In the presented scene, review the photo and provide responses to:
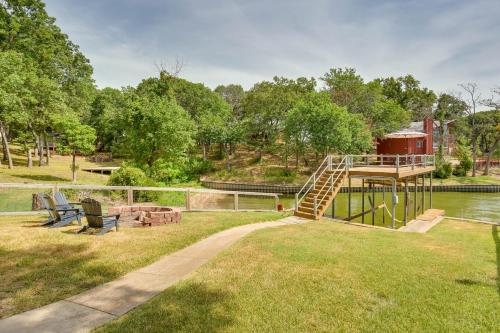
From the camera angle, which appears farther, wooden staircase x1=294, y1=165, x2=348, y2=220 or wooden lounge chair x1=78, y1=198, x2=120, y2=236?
wooden staircase x1=294, y1=165, x2=348, y2=220

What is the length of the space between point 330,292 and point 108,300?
3.91m

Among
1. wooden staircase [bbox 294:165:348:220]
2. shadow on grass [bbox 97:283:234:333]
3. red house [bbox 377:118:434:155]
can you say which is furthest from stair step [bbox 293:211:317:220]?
red house [bbox 377:118:434:155]

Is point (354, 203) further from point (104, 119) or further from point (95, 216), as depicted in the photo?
point (104, 119)

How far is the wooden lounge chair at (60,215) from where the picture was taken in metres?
9.88

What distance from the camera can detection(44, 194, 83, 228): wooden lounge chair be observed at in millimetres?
9883

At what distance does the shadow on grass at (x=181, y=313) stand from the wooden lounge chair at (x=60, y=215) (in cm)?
605

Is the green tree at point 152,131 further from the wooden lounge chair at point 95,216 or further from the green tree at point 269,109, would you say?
the wooden lounge chair at point 95,216

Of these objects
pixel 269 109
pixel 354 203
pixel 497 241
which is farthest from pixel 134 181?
pixel 269 109

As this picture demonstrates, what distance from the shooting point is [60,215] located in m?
10.4

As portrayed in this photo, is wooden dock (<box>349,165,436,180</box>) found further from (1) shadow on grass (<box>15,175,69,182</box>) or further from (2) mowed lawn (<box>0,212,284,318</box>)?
(1) shadow on grass (<box>15,175,69,182</box>)

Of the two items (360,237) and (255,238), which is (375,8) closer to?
(360,237)

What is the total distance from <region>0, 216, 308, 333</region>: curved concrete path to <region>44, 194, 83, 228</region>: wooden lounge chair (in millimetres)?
4314

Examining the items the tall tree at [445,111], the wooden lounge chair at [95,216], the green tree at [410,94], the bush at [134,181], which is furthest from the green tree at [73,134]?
the green tree at [410,94]

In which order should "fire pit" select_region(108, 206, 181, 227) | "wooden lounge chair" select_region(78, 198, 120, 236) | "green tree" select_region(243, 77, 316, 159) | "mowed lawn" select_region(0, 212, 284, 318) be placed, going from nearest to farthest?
"mowed lawn" select_region(0, 212, 284, 318) → "wooden lounge chair" select_region(78, 198, 120, 236) → "fire pit" select_region(108, 206, 181, 227) → "green tree" select_region(243, 77, 316, 159)
